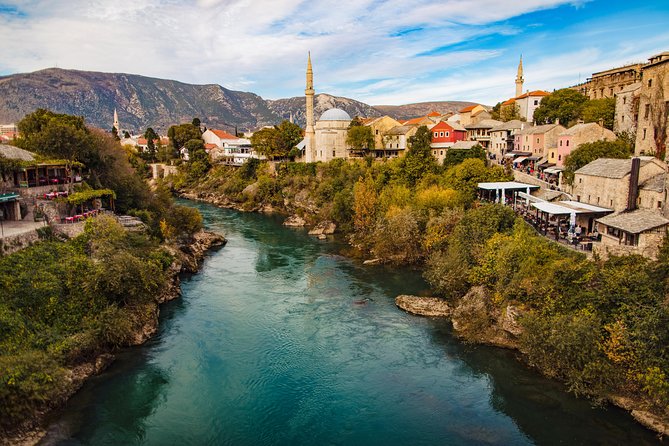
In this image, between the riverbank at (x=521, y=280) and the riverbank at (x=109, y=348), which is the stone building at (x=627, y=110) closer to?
the riverbank at (x=521, y=280)

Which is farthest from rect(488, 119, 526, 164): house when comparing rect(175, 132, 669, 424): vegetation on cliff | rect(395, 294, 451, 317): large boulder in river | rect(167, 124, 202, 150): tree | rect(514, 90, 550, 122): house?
rect(167, 124, 202, 150): tree

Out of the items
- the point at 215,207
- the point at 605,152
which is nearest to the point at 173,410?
the point at 605,152

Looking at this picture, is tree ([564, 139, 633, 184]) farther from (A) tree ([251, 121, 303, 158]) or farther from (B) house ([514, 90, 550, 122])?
(A) tree ([251, 121, 303, 158])

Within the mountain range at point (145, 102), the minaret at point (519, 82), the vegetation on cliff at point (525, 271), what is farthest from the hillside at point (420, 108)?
the vegetation on cliff at point (525, 271)

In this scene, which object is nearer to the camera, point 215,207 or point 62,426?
point 62,426

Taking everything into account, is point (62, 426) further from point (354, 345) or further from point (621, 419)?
point (621, 419)

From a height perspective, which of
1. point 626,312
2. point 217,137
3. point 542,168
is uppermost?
point 217,137
